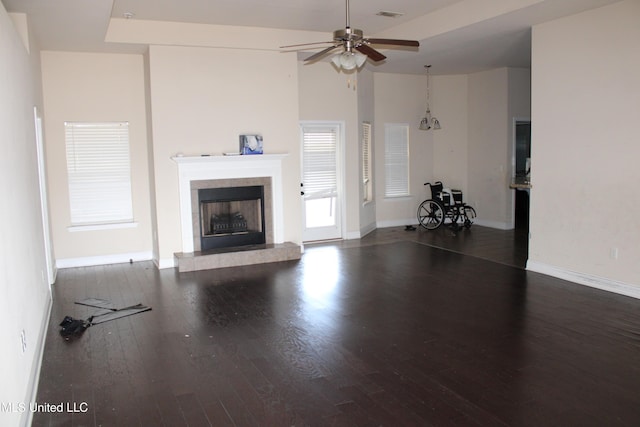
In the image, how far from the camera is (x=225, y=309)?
5.19m

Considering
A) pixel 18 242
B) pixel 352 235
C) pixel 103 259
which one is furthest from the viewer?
pixel 352 235

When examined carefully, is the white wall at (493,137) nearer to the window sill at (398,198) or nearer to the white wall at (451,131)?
the white wall at (451,131)

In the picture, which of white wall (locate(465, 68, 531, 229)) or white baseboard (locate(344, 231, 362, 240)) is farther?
white wall (locate(465, 68, 531, 229))

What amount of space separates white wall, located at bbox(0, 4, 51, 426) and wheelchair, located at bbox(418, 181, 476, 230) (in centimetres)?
689

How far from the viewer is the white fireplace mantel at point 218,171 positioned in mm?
7070

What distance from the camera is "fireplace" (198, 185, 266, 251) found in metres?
7.36

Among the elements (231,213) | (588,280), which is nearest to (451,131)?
(231,213)

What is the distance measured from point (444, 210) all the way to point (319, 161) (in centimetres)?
270

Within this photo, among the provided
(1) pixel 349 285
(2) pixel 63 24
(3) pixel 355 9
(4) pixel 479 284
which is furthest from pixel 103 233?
(4) pixel 479 284

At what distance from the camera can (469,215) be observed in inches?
410

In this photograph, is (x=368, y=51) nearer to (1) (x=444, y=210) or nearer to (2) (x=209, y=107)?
(2) (x=209, y=107)

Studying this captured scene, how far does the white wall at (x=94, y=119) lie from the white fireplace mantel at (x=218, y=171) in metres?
0.83

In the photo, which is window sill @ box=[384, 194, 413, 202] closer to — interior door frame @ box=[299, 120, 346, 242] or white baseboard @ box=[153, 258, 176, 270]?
interior door frame @ box=[299, 120, 346, 242]

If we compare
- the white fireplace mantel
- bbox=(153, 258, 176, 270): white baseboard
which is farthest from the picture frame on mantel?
bbox=(153, 258, 176, 270): white baseboard
